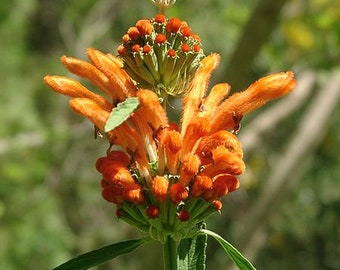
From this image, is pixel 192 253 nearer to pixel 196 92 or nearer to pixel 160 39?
pixel 196 92

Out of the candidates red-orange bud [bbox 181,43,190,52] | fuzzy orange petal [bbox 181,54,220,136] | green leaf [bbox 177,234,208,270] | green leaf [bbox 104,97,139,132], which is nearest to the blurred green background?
fuzzy orange petal [bbox 181,54,220,136]

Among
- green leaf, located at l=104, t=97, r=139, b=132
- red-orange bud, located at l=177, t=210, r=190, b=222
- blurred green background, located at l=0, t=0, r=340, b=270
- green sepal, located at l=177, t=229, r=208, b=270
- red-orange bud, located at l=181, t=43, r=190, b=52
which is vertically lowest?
green sepal, located at l=177, t=229, r=208, b=270

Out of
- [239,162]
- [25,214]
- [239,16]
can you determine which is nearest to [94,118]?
[239,162]

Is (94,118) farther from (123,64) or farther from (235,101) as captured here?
(235,101)

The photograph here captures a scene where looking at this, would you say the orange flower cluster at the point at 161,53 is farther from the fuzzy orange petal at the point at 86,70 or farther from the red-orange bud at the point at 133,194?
the red-orange bud at the point at 133,194

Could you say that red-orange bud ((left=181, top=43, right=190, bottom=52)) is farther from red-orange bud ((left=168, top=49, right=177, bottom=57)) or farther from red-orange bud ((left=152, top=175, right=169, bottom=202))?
red-orange bud ((left=152, top=175, right=169, bottom=202))
